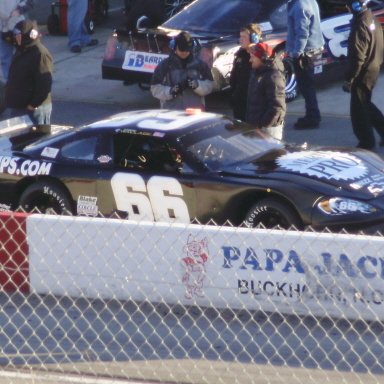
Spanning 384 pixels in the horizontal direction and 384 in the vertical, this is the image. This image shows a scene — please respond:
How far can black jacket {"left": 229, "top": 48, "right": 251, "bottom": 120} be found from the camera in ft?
37.8

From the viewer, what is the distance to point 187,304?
780 centimetres

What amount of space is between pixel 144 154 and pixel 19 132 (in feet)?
5.92

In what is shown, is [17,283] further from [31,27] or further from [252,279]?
[31,27]

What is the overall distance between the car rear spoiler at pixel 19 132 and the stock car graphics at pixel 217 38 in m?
3.08

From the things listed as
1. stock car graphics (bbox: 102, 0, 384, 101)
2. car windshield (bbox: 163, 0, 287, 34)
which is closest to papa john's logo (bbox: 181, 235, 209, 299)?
stock car graphics (bbox: 102, 0, 384, 101)

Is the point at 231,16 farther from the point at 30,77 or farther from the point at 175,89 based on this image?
the point at 30,77

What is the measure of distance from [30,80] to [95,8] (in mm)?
8947

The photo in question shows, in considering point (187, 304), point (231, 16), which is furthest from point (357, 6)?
point (187, 304)

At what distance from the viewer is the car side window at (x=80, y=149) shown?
1007cm

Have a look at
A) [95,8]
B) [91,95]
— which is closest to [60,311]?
[91,95]

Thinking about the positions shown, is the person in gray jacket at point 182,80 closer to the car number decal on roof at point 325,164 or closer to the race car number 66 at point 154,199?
the car number decal on roof at point 325,164

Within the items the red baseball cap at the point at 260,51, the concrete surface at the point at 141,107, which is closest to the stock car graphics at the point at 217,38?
the concrete surface at the point at 141,107

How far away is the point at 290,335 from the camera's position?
7.71 meters

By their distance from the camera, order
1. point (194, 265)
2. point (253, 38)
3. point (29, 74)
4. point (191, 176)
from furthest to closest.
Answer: point (29, 74)
point (253, 38)
point (191, 176)
point (194, 265)
